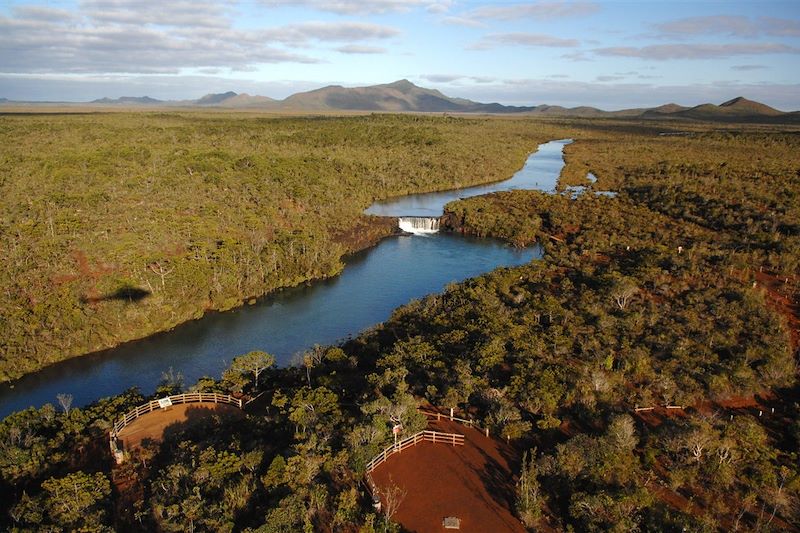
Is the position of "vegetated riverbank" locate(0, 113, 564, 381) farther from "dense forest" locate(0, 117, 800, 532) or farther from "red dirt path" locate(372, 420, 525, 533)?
"red dirt path" locate(372, 420, 525, 533)

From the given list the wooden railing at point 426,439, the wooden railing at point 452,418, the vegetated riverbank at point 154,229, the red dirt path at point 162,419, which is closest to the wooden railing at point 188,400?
the red dirt path at point 162,419

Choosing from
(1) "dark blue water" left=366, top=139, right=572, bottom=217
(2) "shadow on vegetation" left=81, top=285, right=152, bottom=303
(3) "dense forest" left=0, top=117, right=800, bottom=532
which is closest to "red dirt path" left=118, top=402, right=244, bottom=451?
(3) "dense forest" left=0, top=117, right=800, bottom=532

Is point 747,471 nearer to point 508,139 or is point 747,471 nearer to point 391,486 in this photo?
point 391,486

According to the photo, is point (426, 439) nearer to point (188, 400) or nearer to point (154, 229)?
point (188, 400)

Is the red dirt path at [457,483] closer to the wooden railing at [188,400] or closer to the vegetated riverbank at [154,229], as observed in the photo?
the wooden railing at [188,400]

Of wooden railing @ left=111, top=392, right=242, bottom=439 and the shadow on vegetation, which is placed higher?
the shadow on vegetation

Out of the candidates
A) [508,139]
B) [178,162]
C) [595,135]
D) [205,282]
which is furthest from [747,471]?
[595,135]
